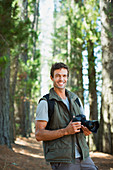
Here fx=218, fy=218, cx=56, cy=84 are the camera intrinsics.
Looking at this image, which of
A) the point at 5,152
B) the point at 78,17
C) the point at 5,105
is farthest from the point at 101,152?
the point at 78,17

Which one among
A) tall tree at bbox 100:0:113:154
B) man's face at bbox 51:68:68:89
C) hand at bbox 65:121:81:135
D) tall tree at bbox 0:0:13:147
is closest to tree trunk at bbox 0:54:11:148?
tall tree at bbox 0:0:13:147

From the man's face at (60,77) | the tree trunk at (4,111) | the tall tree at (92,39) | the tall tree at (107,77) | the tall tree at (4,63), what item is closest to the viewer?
the man's face at (60,77)

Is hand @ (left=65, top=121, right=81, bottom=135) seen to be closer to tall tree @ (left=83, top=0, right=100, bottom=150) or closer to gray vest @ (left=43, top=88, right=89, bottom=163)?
gray vest @ (left=43, top=88, right=89, bottom=163)

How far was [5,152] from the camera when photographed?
7020 millimetres

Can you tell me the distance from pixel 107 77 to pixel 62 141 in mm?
5712

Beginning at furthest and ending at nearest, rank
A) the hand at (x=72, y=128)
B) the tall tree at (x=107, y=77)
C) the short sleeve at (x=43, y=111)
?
the tall tree at (x=107, y=77) < the short sleeve at (x=43, y=111) < the hand at (x=72, y=128)

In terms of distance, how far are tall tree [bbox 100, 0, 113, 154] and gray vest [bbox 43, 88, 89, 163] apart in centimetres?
516

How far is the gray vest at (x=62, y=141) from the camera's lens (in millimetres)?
2453

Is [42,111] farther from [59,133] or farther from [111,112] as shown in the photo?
[111,112]

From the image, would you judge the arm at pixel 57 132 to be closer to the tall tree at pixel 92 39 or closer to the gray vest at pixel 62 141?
the gray vest at pixel 62 141

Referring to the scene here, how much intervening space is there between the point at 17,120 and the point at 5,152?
11.2 m

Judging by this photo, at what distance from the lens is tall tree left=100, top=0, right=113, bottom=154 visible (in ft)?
24.8

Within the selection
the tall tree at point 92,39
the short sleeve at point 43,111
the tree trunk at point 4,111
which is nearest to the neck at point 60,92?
the short sleeve at point 43,111

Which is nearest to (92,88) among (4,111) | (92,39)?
(92,39)
